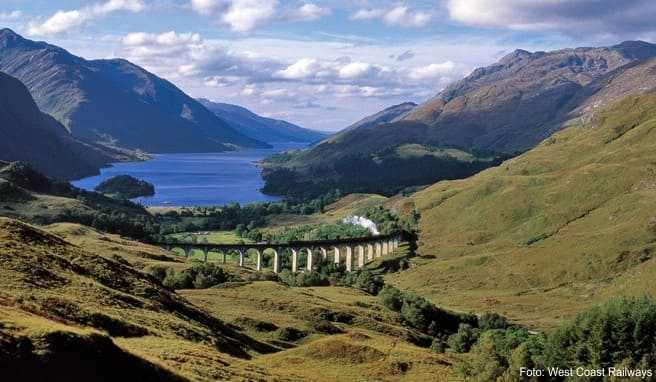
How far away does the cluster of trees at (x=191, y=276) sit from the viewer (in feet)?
333

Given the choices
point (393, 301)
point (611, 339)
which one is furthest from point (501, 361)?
point (393, 301)

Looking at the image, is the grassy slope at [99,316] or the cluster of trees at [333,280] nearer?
the grassy slope at [99,316]

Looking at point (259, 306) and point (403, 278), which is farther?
point (403, 278)

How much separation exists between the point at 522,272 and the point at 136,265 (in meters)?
96.9

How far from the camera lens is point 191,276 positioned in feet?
347

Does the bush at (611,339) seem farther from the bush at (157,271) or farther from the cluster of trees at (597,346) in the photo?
the bush at (157,271)

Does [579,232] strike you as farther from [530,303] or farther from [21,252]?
[21,252]

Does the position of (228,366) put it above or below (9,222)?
below

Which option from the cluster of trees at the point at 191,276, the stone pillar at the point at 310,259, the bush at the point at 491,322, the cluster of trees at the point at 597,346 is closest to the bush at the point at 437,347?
the bush at the point at 491,322

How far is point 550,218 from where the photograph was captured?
642ft

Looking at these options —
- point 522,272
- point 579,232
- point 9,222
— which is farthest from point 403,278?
point 9,222

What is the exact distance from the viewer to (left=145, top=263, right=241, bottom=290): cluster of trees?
4001 inches

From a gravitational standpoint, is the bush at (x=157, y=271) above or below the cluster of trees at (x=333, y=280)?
above

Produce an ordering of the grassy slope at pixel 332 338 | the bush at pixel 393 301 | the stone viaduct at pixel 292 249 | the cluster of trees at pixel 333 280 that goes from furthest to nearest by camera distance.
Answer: the stone viaduct at pixel 292 249
the cluster of trees at pixel 333 280
the bush at pixel 393 301
the grassy slope at pixel 332 338
